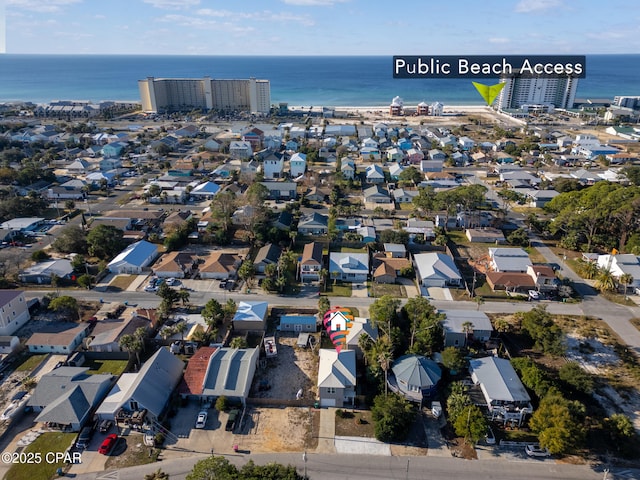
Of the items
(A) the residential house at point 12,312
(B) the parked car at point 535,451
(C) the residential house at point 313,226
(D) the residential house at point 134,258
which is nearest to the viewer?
(B) the parked car at point 535,451

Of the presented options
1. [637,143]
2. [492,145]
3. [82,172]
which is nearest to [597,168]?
[492,145]

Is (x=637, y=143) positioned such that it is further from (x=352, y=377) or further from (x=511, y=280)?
(x=352, y=377)

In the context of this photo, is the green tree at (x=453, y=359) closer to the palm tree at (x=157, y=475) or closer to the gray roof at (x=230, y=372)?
the gray roof at (x=230, y=372)

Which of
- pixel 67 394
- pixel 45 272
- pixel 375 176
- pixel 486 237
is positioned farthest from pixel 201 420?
pixel 375 176

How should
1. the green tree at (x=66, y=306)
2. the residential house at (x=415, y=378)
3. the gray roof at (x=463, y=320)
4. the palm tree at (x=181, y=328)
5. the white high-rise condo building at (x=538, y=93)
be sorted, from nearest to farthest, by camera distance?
the residential house at (x=415, y=378), the palm tree at (x=181, y=328), the gray roof at (x=463, y=320), the green tree at (x=66, y=306), the white high-rise condo building at (x=538, y=93)

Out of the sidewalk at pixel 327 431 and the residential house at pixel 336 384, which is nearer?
the sidewalk at pixel 327 431

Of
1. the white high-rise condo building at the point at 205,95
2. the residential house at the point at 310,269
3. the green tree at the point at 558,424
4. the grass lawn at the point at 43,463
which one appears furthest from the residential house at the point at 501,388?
the white high-rise condo building at the point at 205,95
